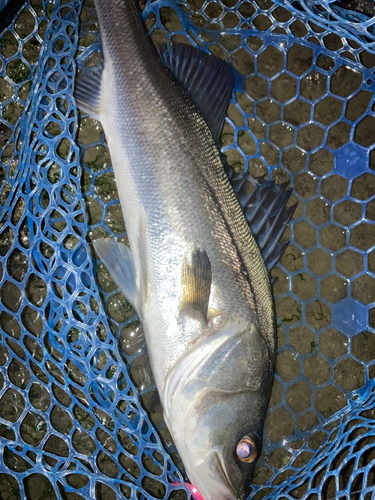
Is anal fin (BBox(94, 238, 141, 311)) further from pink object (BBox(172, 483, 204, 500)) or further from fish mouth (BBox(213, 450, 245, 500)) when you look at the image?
pink object (BBox(172, 483, 204, 500))

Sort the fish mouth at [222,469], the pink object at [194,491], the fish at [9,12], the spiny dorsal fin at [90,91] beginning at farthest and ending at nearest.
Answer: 1. the fish at [9,12]
2. the spiny dorsal fin at [90,91]
3. the pink object at [194,491]
4. the fish mouth at [222,469]

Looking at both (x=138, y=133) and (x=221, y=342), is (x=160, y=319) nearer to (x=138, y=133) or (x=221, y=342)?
(x=221, y=342)

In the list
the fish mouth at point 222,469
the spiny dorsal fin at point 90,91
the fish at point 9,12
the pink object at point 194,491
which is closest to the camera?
the fish mouth at point 222,469

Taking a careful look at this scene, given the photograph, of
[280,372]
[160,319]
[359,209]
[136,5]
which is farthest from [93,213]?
[359,209]

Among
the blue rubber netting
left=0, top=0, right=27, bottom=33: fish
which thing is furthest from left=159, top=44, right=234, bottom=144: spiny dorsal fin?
left=0, top=0, right=27, bottom=33: fish

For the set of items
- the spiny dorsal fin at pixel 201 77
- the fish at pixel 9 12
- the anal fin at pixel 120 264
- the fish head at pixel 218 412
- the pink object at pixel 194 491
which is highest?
the fish at pixel 9 12

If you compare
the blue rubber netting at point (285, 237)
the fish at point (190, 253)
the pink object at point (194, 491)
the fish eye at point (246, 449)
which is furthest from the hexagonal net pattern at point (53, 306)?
the fish eye at point (246, 449)

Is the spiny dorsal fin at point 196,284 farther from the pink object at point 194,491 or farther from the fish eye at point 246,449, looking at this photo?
the pink object at point 194,491
